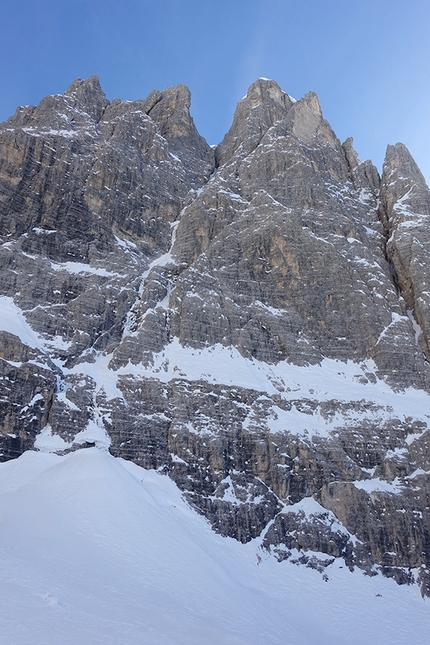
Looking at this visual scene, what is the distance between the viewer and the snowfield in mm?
13734

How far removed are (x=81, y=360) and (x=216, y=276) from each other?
57.1 feet

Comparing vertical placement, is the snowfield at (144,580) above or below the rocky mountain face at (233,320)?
A: below

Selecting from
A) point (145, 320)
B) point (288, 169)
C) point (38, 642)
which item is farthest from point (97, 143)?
point (38, 642)

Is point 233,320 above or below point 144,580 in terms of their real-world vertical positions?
above

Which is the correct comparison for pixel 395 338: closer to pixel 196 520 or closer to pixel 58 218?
pixel 196 520

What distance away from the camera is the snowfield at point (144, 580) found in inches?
541

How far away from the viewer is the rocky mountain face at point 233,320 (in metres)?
38.0

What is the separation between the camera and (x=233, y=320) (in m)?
50.1

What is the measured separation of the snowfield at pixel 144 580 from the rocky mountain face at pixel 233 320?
2.51 meters

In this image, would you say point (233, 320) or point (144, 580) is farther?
point (233, 320)

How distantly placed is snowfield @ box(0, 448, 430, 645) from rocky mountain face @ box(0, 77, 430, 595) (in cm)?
251

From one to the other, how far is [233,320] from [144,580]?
32.1 metres

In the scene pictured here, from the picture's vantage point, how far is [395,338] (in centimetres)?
5106

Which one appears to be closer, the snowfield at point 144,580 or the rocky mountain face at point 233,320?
the snowfield at point 144,580
